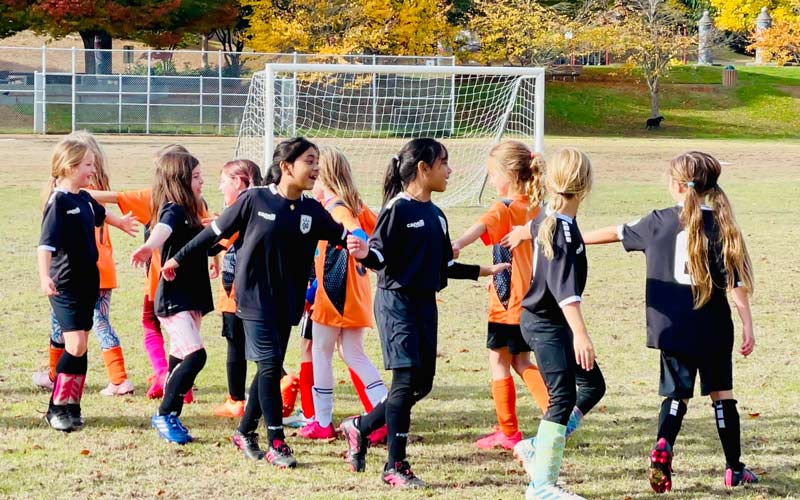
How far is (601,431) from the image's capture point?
6.00 meters

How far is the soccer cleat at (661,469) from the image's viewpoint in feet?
15.9

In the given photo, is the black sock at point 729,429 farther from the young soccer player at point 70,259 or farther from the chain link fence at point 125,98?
the chain link fence at point 125,98

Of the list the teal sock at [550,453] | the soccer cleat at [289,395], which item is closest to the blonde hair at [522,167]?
the teal sock at [550,453]

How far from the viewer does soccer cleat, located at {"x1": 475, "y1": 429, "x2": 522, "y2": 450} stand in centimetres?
562

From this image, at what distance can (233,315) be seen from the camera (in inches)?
Result: 238

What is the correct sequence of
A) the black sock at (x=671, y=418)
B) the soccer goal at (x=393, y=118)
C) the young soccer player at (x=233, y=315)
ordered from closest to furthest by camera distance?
the black sock at (x=671, y=418)
the young soccer player at (x=233, y=315)
the soccer goal at (x=393, y=118)

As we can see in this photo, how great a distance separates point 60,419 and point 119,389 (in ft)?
2.54

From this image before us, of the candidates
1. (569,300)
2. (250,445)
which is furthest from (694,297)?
(250,445)

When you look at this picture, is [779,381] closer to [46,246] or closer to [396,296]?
[396,296]

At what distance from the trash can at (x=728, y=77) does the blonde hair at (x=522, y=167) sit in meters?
48.0

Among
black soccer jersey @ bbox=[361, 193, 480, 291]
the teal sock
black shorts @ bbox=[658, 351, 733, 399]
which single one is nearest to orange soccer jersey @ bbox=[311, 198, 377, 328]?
black soccer jersey @ bbox=[361, 193, 480, 291]

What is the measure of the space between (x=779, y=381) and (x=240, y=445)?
358 centimetres

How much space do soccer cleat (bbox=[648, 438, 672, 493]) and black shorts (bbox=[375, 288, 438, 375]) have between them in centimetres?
104

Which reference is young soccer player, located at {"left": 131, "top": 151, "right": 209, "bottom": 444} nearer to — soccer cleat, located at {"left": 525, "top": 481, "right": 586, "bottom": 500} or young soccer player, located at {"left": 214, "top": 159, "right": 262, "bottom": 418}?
young soccer player, located at {"left": 214, "top": 159, "right": 262, "bottom": 418}
